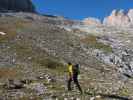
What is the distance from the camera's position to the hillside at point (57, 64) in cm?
3481

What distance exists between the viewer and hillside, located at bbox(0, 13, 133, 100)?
34.8 m

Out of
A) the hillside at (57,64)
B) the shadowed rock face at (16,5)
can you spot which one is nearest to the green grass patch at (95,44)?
the hillside at (57,64)

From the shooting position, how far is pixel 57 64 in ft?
178

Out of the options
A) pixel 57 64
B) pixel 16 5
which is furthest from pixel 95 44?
pixel 16 5

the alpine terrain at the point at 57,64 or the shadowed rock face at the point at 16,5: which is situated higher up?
the shadowed rock face at the point at 16,5

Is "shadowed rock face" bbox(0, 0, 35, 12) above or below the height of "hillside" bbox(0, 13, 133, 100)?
above

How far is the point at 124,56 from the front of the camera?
71.2 metres

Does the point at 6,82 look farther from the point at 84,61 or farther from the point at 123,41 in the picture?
the point at 123,41

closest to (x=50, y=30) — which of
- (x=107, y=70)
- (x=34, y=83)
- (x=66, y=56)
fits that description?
(x=66, y=56)

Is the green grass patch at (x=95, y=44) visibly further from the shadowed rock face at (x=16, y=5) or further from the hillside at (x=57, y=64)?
the shadowed rock face at (x=16, y=5)

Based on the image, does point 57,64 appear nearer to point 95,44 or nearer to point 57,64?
point 57,64

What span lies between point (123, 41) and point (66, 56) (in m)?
32.1

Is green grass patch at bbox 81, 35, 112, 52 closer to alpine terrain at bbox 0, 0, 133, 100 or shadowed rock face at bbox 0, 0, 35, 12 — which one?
alpine terrain at bbox 0, 0, 133, 100

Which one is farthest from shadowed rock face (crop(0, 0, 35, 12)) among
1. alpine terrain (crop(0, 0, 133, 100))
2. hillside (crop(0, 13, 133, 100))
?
hillside (crop(0, 13, 133, 100))
